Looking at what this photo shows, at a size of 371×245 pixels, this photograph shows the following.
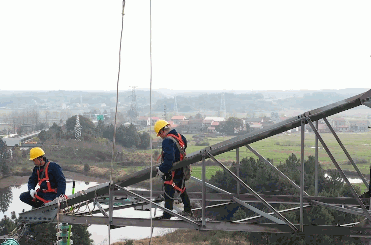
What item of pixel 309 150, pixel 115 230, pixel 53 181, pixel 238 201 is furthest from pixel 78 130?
pixel 238 201

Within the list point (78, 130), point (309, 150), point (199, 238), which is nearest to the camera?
point (199, 238)

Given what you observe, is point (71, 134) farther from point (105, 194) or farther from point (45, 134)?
point (105, 194)

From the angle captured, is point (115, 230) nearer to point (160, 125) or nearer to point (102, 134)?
point (160, 125)

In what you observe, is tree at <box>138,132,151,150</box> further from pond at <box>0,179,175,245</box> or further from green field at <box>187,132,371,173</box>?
pond at <box>0,179,175,245</box>

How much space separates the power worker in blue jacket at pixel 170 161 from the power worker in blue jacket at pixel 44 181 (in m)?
2.22

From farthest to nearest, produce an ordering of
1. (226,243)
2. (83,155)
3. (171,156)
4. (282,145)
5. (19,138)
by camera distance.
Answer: (19,138) → (282,145) → (83,155) → (226,243) → (171,156)

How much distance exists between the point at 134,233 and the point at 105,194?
42.9m

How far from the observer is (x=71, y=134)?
380 ft

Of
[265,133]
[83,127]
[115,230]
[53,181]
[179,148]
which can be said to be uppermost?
[265,133]

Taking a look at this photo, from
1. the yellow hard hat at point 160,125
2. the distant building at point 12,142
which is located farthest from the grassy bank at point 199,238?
the distant building at point 12,142

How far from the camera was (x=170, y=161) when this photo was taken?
9141 mm

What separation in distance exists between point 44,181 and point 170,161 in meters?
2.90

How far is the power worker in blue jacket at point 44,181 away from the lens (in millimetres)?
10242

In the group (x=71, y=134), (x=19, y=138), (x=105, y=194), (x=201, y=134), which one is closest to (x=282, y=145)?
(x=201, y=134)
